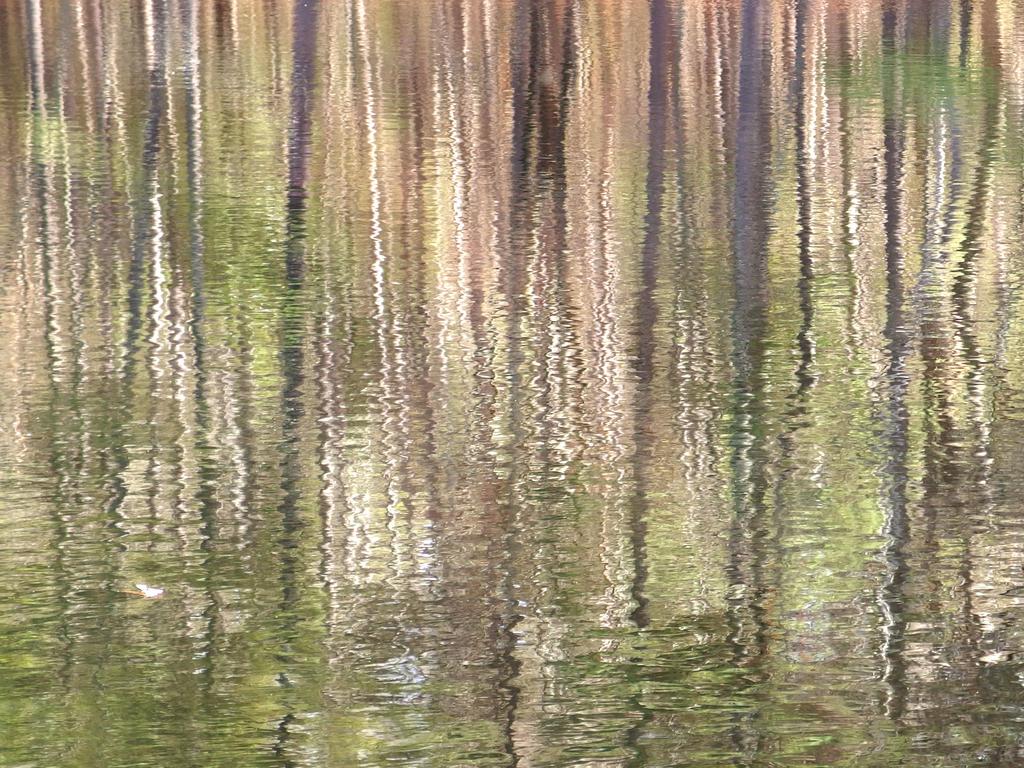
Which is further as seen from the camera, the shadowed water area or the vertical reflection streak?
the vertical reflection streak

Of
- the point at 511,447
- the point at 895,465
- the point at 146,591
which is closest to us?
the point at 146,591

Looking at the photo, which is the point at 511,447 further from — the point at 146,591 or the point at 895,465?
the point at 146,591

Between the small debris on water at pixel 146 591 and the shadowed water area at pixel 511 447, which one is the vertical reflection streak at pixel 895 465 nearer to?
the shadowed water area at pixel 511 447

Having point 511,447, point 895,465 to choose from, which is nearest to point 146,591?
point 511,447

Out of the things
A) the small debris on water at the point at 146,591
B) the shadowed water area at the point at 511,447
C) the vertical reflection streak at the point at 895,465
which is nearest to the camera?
the shadowed water area at the point at 511,447

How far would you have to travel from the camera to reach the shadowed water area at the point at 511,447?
9.78 feet

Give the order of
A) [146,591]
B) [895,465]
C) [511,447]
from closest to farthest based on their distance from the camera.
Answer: [146,591]
[895,465]
[511,447]

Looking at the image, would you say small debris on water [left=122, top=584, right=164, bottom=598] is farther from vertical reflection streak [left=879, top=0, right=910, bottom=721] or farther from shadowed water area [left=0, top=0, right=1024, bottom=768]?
vertical reflection streak [left=879, top=0, right=910, bottom=721]

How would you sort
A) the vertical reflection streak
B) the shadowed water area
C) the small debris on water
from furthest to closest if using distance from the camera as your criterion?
the small debris on water → the vertical reflection streak → the shadowed water area

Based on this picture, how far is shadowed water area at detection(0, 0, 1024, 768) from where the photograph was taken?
2.98 m

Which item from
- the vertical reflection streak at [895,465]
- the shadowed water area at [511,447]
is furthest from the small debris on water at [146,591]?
the vertical reflection streak at [895,465]

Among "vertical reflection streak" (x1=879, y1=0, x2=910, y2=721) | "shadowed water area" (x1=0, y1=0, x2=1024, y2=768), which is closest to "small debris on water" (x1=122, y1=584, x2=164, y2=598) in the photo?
"shadowed water area" (x1=0, y1=0, x2=1024, y2=768)

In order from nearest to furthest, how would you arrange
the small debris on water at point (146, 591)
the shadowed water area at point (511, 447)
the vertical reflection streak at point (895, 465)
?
the shadowed water area at point (511, 447) → the vertical reflection streak at point (895, 465) → the small debris on water at point (146, 591)

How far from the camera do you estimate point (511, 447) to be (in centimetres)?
438
